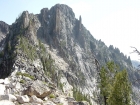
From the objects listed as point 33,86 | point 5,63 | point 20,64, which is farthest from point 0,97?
point 5,63

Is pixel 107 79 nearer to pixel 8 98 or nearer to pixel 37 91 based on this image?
pixel 37 91

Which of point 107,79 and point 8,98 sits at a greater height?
point 107,79

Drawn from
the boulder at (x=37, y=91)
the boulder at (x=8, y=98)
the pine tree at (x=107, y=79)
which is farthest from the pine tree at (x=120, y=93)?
the boulder at (x=8, y=98)

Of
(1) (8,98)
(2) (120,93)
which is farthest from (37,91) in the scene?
(2) (120,93)

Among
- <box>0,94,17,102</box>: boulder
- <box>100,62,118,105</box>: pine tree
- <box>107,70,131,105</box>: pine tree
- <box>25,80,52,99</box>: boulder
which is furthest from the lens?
<box>100,62,118,105</box>: pine tree

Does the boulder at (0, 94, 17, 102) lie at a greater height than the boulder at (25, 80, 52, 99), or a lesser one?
lesser

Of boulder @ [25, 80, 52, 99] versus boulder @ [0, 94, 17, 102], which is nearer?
boulder @ [0, 94, 17, 102]

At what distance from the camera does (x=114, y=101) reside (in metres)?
36.7

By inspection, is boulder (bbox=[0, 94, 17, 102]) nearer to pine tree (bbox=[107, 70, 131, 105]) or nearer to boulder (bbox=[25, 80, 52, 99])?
boulder (bbox=[25, 80, 52, 99])

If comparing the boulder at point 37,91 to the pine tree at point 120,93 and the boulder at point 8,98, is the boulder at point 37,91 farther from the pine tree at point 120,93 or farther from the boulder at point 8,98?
the pine tree at point 120,93

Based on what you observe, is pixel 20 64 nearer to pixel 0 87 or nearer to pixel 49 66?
pixel 49 66

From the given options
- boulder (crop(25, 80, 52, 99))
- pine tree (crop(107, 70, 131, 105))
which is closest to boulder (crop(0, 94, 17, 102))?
boulder (crop(25, 80, 52, 99))

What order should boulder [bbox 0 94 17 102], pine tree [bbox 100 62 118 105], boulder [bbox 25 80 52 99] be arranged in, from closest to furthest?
boulder [bbox 0 94 17 102]
boulder [bbox 25 80 52 99]
pine tree [bbox 100 62 118 105]

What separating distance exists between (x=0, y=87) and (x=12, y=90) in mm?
4221
